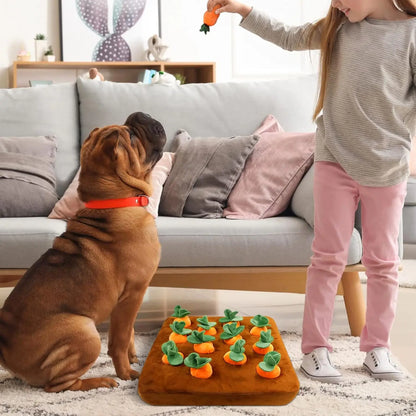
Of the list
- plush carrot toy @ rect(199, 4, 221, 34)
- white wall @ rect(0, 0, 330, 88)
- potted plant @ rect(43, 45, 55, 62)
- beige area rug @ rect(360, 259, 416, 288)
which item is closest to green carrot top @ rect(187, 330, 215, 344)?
plush carrot toy @ rect(199, 4, 221, 34)

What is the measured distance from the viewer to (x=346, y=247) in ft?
5.97

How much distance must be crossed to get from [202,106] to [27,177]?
2.74 ft

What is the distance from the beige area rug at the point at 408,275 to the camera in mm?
3089

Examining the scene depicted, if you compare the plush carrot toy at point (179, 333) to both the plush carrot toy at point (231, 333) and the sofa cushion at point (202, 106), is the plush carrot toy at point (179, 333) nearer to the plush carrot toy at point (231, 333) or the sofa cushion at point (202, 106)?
the plush carrot toy at point (231, 333)

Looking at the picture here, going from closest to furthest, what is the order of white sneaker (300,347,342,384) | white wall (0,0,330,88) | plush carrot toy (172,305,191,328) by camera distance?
white sneaker (300,347,342,384), plush carrot toy (172,305,191,328), white wall (0,0,330,88)

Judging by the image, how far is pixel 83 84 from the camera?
9.29 feet

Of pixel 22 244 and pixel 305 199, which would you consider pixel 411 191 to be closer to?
pixel 305 199

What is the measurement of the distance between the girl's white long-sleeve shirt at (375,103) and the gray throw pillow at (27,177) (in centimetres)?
124

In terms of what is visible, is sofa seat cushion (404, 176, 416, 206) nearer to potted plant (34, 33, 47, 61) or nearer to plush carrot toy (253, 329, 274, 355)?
plush carrot toy (253, 329, 274, 355)

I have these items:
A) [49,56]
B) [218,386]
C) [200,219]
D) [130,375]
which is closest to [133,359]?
[130,375]

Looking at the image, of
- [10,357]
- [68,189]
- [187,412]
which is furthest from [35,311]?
[68,189]

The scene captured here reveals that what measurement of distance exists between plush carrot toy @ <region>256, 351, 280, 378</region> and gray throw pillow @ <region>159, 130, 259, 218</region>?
824mm

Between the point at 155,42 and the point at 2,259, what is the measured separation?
3275 mm

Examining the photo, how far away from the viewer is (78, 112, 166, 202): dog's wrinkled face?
5.29ft
